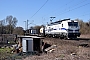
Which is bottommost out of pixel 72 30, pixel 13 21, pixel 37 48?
pixel 37 48

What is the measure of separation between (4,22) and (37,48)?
74116mm

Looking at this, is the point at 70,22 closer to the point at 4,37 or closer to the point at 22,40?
the point at 22,40

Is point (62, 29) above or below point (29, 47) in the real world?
above

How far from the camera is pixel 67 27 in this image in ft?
107

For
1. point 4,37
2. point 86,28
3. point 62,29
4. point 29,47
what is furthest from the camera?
point 86,28

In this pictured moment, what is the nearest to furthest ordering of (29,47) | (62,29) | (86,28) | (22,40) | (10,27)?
(29,47) → (22,40) → (62,29) → (86,28) → (10,27)

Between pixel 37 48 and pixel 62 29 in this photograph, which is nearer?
pixel 37 48

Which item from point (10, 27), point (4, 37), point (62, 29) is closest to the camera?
point (62, 29)

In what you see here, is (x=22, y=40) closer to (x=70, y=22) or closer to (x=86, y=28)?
(x=70, y=22)

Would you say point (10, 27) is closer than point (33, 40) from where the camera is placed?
No

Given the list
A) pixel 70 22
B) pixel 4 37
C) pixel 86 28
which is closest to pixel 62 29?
pixel 70 22

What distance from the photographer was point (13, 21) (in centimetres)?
10644

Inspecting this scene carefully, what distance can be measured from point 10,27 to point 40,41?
7160 cm

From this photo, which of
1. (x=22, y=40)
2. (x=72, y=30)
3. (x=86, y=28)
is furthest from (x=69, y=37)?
(x=86, y=28)
